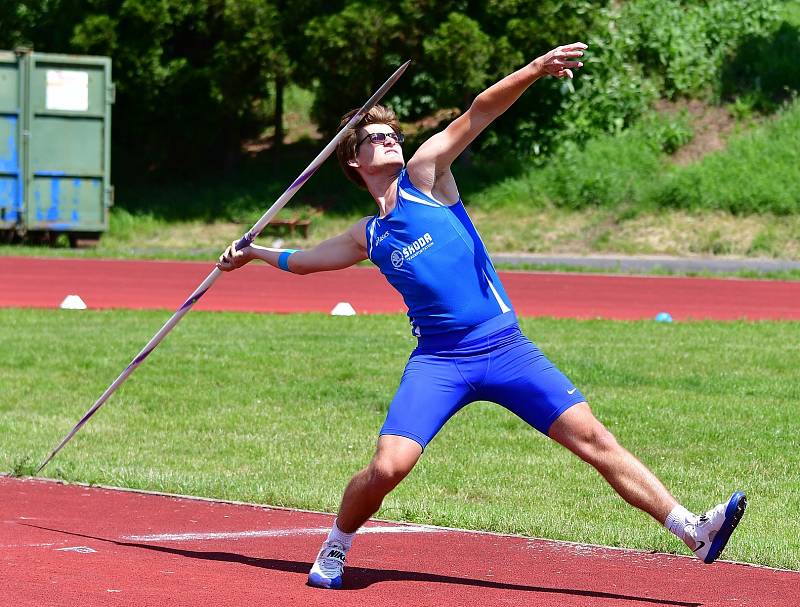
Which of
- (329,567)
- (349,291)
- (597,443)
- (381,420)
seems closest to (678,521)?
(597,443)

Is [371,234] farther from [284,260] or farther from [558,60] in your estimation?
[558,60]

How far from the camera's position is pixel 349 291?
1903 cm

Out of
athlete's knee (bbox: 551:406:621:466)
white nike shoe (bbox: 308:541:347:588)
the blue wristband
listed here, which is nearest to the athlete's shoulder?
the blue wristband

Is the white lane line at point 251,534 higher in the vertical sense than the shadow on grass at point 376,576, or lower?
lower

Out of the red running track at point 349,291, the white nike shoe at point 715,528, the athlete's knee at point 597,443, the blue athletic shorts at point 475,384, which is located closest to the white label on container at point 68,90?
the red running track at point 349,291

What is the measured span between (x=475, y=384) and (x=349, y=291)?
44.0ft

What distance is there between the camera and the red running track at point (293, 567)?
5.51m

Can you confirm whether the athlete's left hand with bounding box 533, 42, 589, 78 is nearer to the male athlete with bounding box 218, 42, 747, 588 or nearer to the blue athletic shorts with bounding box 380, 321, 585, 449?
the male athlete with bounding box 218, 42, 747, 588

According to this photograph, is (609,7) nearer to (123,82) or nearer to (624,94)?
(624,94)

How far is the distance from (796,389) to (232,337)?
5.66 m

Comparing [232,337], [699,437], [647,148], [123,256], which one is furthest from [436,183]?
[647,148]

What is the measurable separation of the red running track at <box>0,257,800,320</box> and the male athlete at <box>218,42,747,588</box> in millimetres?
11093

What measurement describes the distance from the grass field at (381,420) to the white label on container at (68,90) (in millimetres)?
10840

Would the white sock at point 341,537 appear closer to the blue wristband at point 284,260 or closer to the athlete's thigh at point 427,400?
the athlete's thigh at point 427,400
